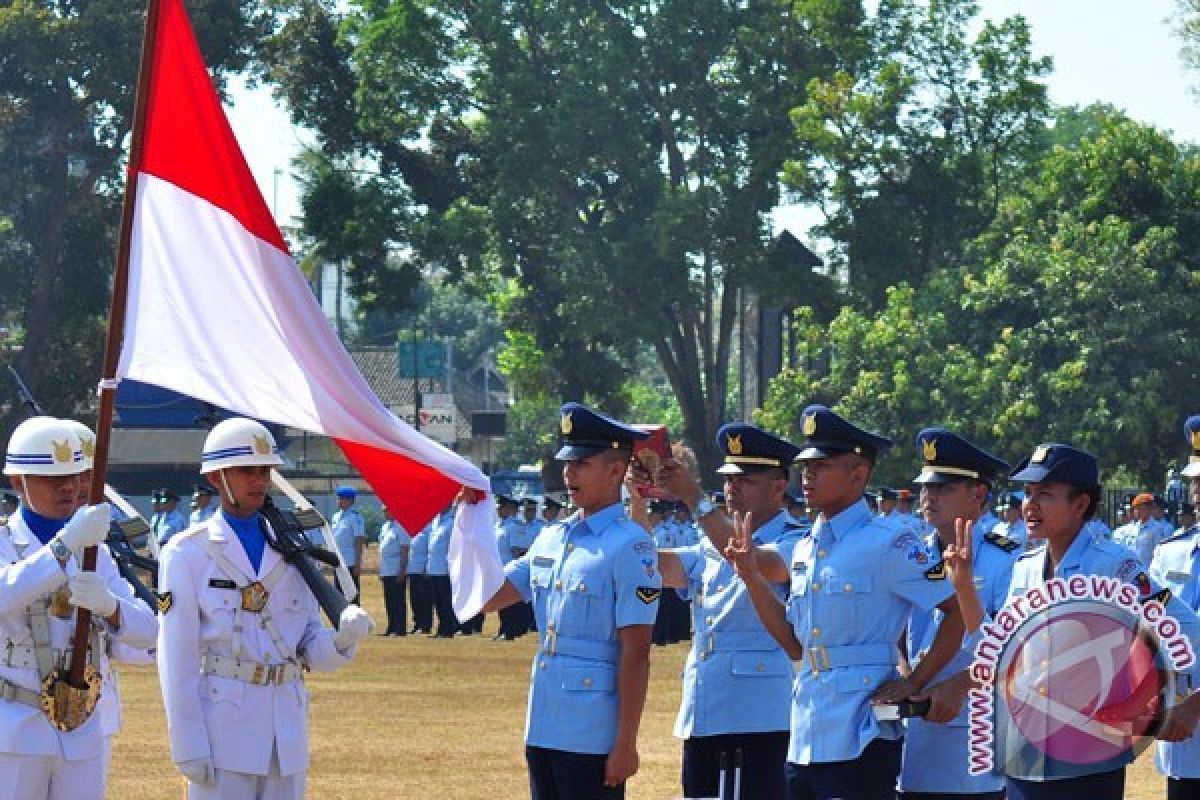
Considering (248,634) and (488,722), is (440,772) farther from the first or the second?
(248,634)

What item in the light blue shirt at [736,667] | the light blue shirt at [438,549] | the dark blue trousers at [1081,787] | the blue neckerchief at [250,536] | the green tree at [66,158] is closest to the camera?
the dark blue trousers at [1081,787]

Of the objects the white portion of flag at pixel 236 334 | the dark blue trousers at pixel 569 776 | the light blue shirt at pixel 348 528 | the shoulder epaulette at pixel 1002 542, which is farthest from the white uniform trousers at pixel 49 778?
the light blue shirt at pixel 348 528

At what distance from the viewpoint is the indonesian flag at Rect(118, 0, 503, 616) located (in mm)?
8766

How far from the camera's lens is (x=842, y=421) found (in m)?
8.56

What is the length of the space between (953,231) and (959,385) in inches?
308

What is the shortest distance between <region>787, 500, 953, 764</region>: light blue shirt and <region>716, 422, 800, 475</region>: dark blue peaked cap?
3.88 feet

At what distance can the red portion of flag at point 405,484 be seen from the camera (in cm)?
888

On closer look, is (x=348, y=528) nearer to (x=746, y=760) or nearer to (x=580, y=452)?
(x=746, y=760)

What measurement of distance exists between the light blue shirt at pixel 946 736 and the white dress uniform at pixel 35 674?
290 cm

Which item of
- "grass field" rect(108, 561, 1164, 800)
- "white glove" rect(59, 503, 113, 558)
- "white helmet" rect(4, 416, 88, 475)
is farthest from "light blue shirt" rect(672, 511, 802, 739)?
"grass field" rect(108, 561, 1164, 800)

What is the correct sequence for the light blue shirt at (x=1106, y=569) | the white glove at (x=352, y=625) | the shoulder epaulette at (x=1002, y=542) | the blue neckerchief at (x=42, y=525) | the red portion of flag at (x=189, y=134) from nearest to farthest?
the light blue shirt at (x=1106, y=569) → the white glove at (x=352, y=625) → the blue neckerchief at (x=42, y=525) → the red portion of flag at (x=189, y=134) → the shoulder epaulette at (x=1002, y=542)

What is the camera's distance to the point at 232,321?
897cm

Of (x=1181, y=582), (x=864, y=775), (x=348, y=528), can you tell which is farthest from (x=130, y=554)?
(x=348, y=528)

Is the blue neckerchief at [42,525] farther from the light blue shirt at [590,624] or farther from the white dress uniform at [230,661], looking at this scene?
the light blue shirt at [590,624]
